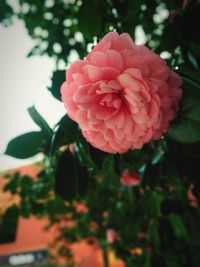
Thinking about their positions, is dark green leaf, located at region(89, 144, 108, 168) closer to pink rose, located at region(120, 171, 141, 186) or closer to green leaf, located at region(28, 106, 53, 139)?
green leaf, located at region(28, 106, 53, 139)

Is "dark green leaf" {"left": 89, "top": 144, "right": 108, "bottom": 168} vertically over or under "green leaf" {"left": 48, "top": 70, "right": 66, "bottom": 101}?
under

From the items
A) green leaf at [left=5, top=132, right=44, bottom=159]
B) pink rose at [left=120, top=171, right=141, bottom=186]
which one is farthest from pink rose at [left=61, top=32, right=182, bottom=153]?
pink rose at [left=120, top=171, right=141, bottom=186]

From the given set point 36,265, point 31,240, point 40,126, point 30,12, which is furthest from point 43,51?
point 31,240

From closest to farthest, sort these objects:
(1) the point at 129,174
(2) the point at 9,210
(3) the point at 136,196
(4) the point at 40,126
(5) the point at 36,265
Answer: (4) the point at 40,126
(1) the point at 129,174
(2) the point at 9,210
(3) the point at 136,196
(5) the point at 36,265

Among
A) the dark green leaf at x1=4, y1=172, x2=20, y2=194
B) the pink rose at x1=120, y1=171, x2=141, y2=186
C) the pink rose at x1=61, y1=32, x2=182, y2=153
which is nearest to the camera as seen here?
the pink rose at x1=61, y1=32, x2=182, y2=153

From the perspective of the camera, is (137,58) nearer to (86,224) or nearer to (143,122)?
(143,122)

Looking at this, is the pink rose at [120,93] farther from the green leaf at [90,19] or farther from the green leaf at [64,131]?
the green leaf at [90,19]

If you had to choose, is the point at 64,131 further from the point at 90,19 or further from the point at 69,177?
the point at 90,19
